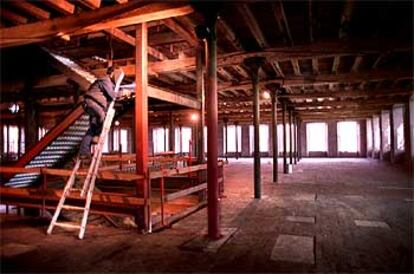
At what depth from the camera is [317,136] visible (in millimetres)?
26812

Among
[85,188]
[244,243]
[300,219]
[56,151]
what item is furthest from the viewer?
[56,151]

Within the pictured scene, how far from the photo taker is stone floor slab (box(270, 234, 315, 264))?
12.1 feet

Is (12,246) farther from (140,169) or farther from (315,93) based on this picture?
(315,93)

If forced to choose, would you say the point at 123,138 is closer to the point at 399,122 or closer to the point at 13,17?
the point at 399,122

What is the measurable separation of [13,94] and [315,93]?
10493 mm

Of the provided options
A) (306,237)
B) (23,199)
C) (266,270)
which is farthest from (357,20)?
(23,199)

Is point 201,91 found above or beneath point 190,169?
above

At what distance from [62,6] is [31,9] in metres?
0.61

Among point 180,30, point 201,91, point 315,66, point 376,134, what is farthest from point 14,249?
point 376,134

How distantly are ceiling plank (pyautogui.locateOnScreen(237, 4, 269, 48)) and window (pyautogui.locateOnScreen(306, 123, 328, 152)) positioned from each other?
2151cm

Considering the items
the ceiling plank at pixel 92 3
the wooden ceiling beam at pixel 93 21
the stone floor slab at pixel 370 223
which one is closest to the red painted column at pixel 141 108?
the wooden ceiling beam at pixel 93 21

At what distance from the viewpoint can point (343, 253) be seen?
385 centimetres

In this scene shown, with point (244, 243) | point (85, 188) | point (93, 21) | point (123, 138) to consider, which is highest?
point (93, 21)

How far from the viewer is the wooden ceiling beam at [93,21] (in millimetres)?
4238
